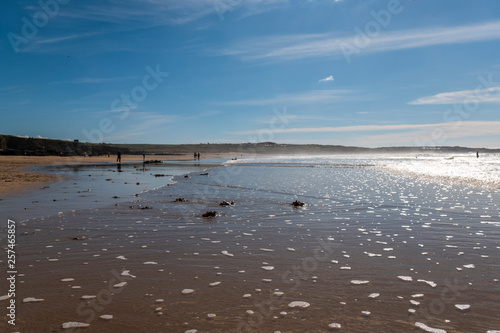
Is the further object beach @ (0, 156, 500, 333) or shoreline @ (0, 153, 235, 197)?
shoreline @ (0, 153, 235, 197)

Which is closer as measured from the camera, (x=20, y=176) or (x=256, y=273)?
(x=256, y=273)

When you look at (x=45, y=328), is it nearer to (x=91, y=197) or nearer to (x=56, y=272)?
(x=56, y=272)

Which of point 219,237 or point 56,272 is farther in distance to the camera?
point 219,237

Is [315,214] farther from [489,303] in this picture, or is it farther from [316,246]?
[489,303]

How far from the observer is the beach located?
5.41 meters

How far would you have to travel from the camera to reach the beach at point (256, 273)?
5410 mm

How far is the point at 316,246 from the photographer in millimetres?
9852

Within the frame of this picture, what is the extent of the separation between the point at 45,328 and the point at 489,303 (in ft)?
23.1

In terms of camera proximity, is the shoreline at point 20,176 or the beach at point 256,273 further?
the shoreline at point 20,176

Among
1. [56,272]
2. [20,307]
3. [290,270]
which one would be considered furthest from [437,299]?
[56,272]

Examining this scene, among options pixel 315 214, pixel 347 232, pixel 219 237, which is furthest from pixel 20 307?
pixel 315 214

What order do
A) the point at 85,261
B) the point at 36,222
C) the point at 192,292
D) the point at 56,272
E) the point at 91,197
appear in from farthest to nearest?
the point at 91,197
the point at 36,222
the point at 85,261
the point at 56,272
the point at 192,292

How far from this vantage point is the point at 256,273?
24.7 feet

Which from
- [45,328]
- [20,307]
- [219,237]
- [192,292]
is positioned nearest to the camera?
[45,328]
